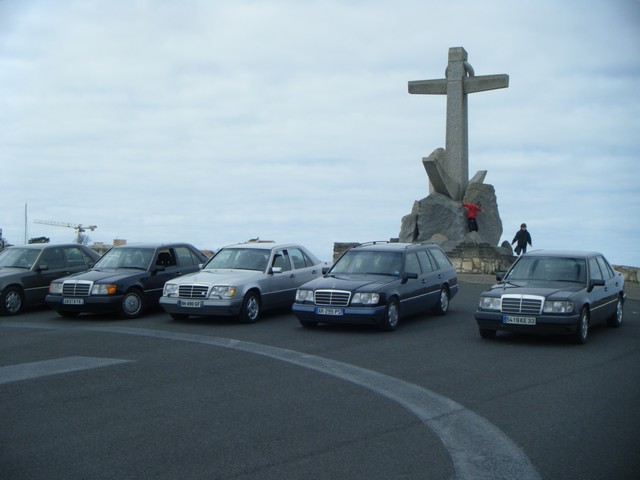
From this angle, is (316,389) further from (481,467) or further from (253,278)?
(253,278)

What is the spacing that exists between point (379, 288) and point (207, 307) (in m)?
3.39

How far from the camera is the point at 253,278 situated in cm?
1466

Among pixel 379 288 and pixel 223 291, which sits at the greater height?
pixel 379 288

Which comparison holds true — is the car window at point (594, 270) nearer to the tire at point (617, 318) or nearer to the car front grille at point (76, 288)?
the tire at point (617, 318)

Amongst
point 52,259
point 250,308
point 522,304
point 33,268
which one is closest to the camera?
point 522,304

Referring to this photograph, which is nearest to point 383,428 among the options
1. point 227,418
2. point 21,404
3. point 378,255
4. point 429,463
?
point 429,463

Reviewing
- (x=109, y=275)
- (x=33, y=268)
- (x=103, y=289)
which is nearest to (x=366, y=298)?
(x=103, y=289)

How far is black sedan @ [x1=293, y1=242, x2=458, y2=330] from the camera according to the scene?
12898mm

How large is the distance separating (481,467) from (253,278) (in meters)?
9.52

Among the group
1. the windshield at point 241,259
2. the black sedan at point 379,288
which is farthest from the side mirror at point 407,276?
the windshield at point 241,259

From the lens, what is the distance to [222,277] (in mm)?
14633

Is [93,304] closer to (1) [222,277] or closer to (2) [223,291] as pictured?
(1) [222,277]

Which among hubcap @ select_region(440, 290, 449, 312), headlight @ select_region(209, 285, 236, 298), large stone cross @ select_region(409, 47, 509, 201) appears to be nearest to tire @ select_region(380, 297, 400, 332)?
hubcap @ select_region(440, 290, 449, 312)

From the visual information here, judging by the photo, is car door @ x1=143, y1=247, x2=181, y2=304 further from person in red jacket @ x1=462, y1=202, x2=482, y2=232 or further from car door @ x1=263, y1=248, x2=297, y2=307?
person in red jacket @ x1=462, y1=202, x2=482, y2=232
